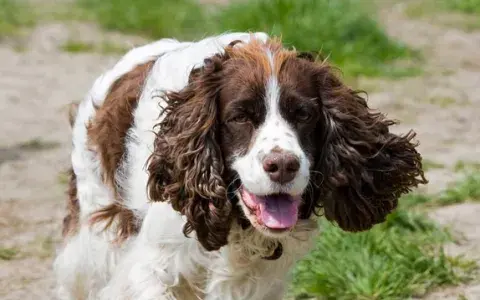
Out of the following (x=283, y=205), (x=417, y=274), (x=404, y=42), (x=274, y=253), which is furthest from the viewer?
(x=404, y=42)

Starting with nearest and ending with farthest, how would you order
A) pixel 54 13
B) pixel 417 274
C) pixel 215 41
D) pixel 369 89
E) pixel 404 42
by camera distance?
pixel 215 41, pixel 417 274, pixel 369 89, pixel 404 42, pixel 54 13

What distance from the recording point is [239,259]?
4.86 meters

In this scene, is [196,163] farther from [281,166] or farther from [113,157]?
[113,157]

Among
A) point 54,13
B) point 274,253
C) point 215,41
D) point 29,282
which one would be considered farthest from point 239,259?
point 54,13

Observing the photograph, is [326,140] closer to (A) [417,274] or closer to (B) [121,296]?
(B) [121,296]

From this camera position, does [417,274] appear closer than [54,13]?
Yes

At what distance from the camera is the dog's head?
14.6 ft

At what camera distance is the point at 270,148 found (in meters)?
4.33

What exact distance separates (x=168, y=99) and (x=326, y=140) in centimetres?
63

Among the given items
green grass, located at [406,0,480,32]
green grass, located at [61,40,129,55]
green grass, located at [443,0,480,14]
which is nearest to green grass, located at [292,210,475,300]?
green grass, located at [61,40,129,55]

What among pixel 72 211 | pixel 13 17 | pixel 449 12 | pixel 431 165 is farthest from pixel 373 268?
pixel 449 12

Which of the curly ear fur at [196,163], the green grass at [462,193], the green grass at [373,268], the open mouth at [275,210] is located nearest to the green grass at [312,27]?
the green grass at [462,193]

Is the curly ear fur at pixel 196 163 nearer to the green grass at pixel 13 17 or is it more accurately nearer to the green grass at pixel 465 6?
the green grass at pixel 13 17

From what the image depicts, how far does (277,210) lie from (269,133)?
0.28 meters
